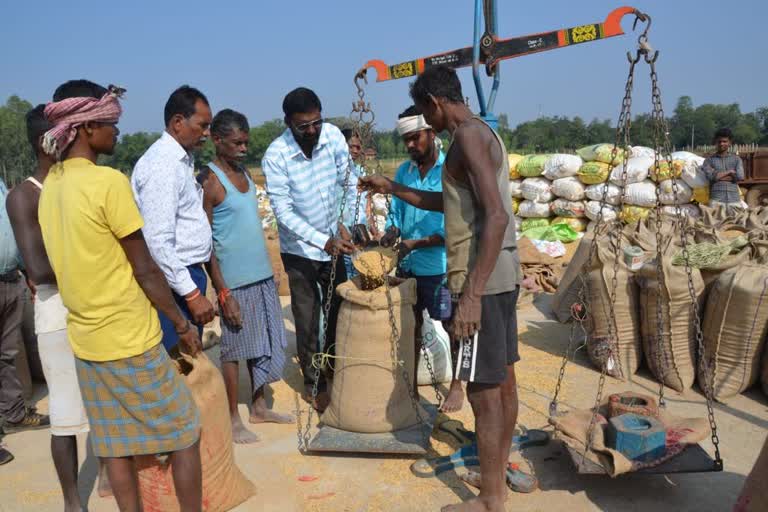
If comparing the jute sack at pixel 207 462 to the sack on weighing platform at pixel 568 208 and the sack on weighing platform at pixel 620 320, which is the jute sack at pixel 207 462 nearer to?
the sack on weighing platform at pixel 620 320

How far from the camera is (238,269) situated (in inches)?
140

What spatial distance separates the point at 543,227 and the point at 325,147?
22.6ft

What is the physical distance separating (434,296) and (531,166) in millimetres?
7448

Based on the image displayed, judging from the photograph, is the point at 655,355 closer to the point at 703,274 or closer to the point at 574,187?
the point at 703,274

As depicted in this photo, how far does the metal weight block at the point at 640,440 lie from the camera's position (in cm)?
278

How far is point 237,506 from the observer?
2.87 meters

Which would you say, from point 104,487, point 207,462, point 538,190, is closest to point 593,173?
point 538,190

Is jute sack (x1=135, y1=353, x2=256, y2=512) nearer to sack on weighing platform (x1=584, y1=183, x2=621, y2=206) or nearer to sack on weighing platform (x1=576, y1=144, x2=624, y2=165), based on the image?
sack on weighing platform (x1=584, y1=183, x2=621, y2=206)

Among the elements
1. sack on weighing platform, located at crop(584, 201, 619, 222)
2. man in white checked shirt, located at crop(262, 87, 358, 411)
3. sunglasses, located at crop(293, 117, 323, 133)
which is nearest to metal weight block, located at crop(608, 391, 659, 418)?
man in white checked shirt, located at crop(262, 87, 358, 411)

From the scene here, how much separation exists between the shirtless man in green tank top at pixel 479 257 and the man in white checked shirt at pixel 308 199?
43.4 inches

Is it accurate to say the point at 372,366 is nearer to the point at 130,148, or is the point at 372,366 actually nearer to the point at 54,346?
the point at 54,346

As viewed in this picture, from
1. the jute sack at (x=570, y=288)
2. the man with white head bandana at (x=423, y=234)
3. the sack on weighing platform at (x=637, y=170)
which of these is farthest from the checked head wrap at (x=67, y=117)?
the sack on weighing platform at (x=637, y=170)

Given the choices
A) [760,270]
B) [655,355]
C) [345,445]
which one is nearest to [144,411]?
[345,445]

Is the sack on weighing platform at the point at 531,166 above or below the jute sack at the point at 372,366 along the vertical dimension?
above
